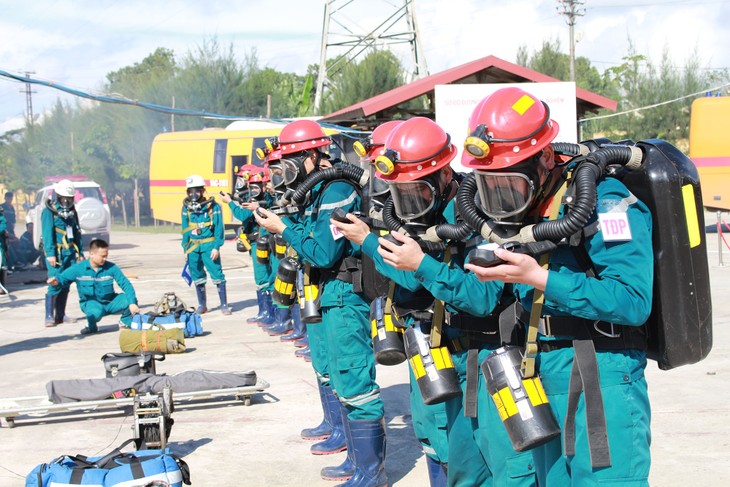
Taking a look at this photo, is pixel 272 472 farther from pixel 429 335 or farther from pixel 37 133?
pixel 37 133

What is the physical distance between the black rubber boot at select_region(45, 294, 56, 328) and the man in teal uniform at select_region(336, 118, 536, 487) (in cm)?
956

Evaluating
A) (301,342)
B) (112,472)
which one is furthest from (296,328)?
(112,472)

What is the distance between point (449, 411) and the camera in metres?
4.07

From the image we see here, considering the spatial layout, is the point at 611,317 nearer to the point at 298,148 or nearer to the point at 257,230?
the point at 298,148

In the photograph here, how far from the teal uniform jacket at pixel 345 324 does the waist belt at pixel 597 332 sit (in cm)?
250

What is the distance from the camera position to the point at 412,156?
13.2 feet

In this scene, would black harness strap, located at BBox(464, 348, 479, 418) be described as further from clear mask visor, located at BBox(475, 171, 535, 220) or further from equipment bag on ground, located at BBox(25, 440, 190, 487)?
equipment bag on ground, located at BBox(25, 440, 190, 487)

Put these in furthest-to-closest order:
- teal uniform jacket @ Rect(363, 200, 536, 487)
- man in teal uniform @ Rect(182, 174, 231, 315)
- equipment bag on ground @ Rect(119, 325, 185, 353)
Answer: man in teal uniform @ Rect(182, 174, 231, 315) → equipment bag on ground @ Rect(119, 325, 185, 353) → teal uniform jacket @ Rect(363, 200, 536, 487)

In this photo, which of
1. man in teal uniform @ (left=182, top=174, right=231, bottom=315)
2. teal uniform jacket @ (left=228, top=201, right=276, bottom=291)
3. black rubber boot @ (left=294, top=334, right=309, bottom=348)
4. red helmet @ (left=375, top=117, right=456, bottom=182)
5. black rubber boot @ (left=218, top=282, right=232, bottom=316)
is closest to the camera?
red helmet @ (left=375, top=117, right=456, bottom=182)

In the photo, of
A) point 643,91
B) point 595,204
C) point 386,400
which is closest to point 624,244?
point 595,204

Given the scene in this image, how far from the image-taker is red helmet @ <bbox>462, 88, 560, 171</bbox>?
122 inches

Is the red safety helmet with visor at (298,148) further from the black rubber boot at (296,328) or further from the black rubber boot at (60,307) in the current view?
the black rubber boot at (60,307)

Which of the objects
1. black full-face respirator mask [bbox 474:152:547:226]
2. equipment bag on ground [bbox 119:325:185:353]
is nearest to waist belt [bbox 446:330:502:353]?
black full-face respirator mask [bbox 474:152:547:226]

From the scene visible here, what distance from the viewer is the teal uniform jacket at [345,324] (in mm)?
5477
